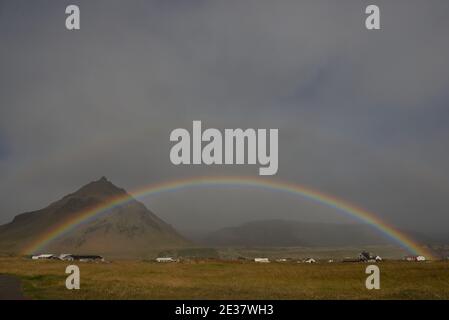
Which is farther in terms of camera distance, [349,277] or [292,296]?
[349,277]

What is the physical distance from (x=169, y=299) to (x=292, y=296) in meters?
8.70

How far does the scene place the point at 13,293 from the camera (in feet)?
111

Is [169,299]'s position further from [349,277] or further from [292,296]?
[349,277]
